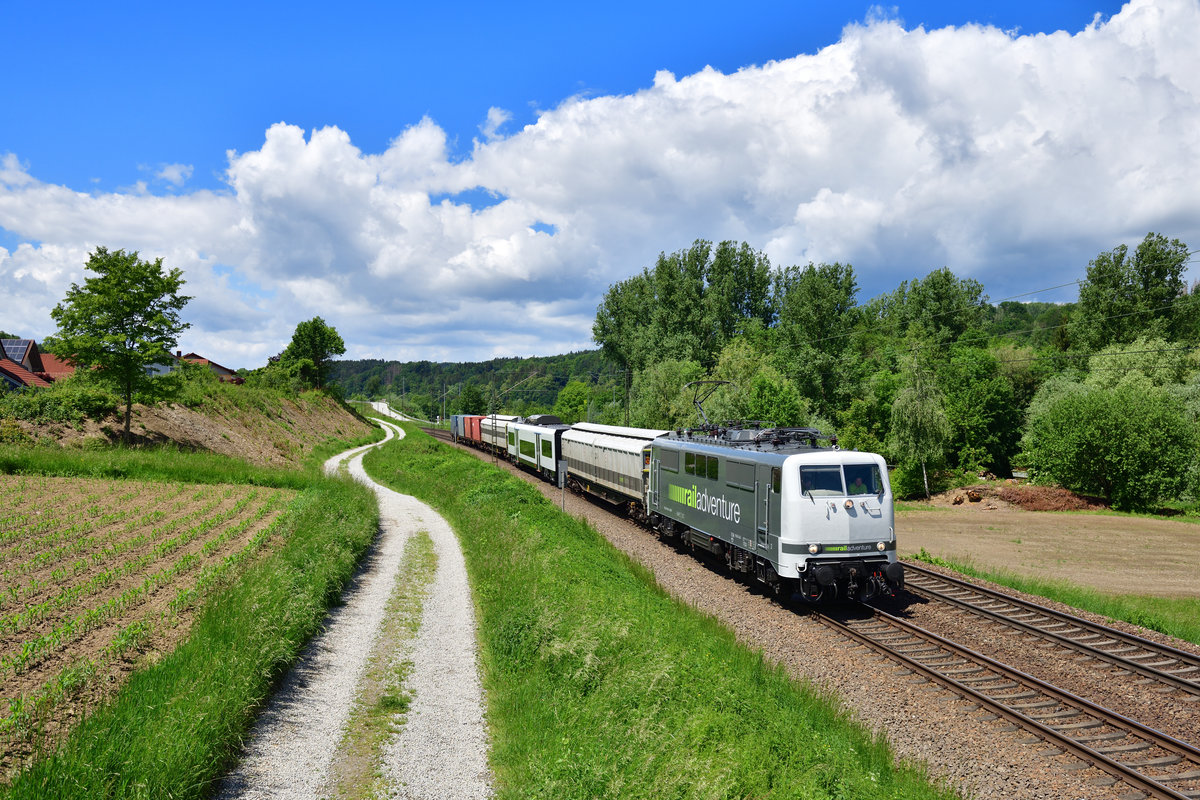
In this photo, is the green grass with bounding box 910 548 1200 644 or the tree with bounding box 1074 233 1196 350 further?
the tree with bounding box 1074 233 1196 350

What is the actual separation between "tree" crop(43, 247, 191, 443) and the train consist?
22888mm

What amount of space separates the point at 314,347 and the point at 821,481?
87.6 m

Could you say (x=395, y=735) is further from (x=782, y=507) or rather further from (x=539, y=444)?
(x=539, y=444)

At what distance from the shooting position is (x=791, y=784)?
6980 mm

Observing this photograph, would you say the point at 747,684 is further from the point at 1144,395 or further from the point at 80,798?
the point at 1144,395

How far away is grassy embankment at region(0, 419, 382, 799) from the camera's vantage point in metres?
6.46

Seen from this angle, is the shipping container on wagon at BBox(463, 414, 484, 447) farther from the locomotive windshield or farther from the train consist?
the locomotive windshield

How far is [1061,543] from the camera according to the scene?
87.4 feet

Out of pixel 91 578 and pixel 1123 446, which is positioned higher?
pixel 1123 446

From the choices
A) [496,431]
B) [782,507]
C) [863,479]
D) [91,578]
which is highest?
[496,431]

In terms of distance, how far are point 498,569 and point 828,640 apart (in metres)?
7.93

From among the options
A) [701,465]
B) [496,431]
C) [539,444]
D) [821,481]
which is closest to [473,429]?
[496,431]

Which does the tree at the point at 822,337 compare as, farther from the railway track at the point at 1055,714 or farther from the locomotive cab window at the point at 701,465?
the railway track at the point at 1055,714

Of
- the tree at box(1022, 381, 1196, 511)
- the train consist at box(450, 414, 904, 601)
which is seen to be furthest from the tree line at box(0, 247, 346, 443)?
the tree at box(1022, 381, 1196, 511)
